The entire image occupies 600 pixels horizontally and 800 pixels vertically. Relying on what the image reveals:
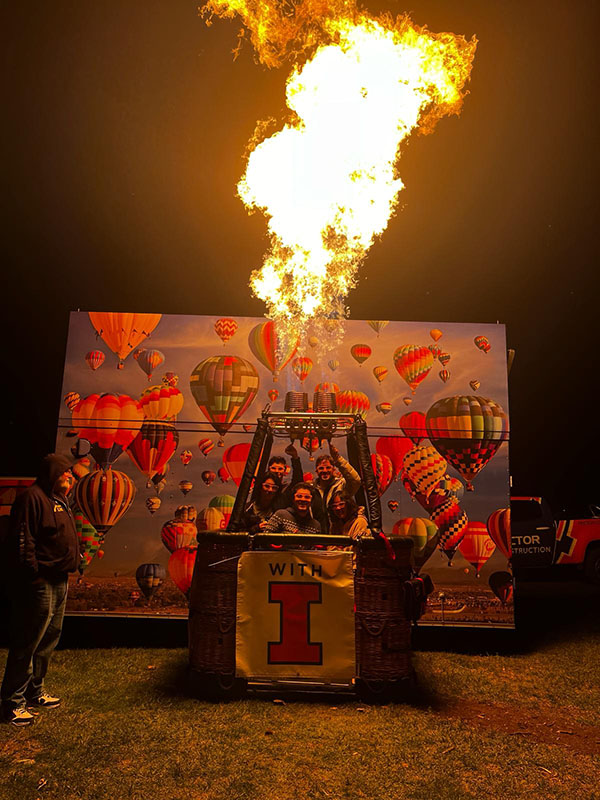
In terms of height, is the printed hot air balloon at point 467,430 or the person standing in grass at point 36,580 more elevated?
the printed hot air balloon at point 467,430

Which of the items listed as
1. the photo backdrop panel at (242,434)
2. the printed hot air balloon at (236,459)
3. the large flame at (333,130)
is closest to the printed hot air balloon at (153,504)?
the photo backdrop panel at (242,434)

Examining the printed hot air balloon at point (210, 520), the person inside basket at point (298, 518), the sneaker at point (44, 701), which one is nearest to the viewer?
the sneaker at point (44, 701)

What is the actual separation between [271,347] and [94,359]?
2.33 metres

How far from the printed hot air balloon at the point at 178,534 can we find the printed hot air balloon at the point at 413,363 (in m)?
3.33

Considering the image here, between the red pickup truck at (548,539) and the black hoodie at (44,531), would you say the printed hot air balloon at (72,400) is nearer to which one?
the black hoodie at (44,531)

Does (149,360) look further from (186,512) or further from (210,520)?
(210,520)

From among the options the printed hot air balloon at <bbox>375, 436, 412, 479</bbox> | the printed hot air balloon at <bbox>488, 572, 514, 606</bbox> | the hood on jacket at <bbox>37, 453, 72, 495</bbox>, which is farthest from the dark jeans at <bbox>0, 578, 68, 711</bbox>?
the printed hot air balloon at <bbox>488, 572, 514, 606</bbox>

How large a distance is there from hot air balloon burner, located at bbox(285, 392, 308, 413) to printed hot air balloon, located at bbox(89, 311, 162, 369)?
6.95 feet

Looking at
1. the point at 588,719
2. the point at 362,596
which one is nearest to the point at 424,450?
the point at 362,596

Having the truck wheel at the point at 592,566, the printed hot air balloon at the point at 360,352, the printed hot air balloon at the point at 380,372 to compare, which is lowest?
the truck wheel at the point at 592,566

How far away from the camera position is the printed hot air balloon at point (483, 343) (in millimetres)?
7695

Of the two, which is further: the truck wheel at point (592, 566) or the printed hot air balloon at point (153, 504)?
the truck wheel at point (592, 566)

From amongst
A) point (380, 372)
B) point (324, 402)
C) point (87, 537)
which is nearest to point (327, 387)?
point (324, 402)

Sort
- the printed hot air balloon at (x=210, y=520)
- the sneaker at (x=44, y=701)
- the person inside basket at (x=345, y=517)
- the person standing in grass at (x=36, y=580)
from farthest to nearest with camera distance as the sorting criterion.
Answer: the printed hot air balloon at (x=210, y=520) < the person inside basket at (x=345, y=517) < the sneaker at (x=44, y=701) < the person standing in grass at (x=36, y=580)
